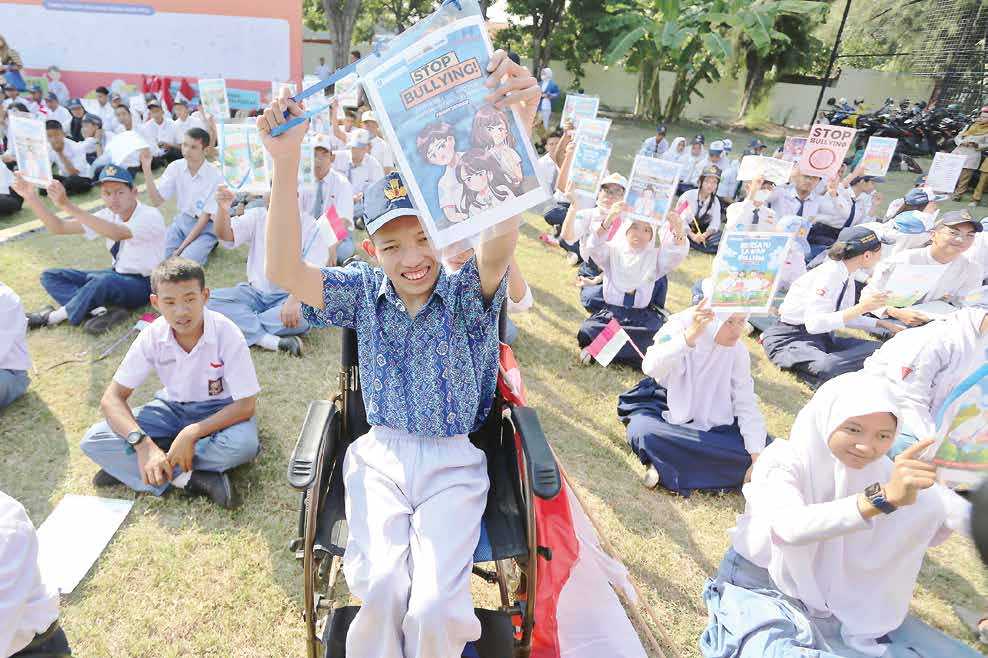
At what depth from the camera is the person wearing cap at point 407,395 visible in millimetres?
1782

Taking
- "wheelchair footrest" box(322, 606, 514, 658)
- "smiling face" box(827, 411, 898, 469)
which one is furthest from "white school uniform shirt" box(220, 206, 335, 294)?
"smiling face" box(827, 411, 898, 469)

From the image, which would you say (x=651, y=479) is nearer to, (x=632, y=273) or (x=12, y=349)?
(x=632, y=273)

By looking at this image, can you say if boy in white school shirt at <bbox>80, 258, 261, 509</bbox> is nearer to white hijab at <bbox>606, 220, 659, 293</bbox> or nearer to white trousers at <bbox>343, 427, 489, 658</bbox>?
white trousers at <bbox>343, 427, 489, 658</bbox>

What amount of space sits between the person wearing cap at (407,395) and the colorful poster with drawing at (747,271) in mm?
1691

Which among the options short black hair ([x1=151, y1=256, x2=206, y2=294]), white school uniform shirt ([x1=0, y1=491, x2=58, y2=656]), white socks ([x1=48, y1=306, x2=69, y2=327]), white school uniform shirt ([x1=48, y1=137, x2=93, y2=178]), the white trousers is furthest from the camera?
→ white school uniform shirt ([x1=48, y1=137, x2=93, y2=178])

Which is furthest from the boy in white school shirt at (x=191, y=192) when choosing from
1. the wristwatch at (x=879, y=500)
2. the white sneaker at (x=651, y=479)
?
the wristwatch at (x=879, y=500)

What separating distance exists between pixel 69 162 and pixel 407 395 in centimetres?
911

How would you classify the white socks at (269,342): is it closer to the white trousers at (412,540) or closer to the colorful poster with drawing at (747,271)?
the white trousers at (412,540)

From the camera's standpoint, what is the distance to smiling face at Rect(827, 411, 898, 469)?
6.59ft

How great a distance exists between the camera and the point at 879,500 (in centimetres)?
189

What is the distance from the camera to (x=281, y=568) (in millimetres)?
2688

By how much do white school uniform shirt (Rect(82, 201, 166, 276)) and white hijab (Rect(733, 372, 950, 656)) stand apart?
4972mm

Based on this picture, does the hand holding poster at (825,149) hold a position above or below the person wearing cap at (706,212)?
above

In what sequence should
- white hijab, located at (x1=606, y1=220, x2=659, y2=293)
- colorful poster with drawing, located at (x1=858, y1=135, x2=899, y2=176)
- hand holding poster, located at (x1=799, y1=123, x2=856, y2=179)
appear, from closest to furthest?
white hijab, located at (x1=606, y1=220, x2=659, y2=293)
hand holding poster, located at (x1=799, y1=123, x2=856, y2=179)
colorful poster with drawing, located at (x1=858, y1=135, x2=899, y2=176)
